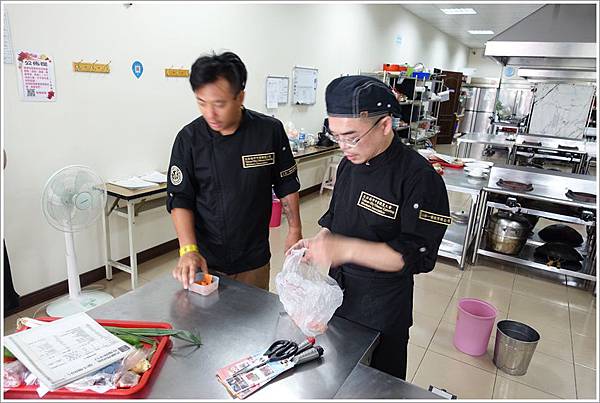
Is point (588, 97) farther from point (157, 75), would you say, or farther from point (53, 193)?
point (53, 193)

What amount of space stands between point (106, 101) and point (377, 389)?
2.87 m

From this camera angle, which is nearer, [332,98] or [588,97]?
[332,98]

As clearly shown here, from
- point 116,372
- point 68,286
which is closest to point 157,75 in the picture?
point 68,286

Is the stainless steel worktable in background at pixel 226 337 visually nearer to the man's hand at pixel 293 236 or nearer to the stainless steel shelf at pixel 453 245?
the man's hand at pixel 293 236

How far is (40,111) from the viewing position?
2.61m

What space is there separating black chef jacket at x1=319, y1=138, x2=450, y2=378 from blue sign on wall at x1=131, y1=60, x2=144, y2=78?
241 centimetres

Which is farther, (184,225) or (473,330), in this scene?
(473,330)

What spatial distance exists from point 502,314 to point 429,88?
260 inches

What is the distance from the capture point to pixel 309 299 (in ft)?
4.00

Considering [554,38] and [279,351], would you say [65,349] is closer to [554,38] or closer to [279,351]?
[279,351]

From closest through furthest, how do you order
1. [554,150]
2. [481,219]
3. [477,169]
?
[481,219] → [477,169] → [554,150]

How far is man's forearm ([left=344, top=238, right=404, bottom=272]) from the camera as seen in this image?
3.81 ft

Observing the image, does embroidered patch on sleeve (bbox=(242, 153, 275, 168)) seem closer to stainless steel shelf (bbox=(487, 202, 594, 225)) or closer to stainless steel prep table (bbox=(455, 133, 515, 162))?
stainless steel shelf (bbox=(487, 202, 594, 225))

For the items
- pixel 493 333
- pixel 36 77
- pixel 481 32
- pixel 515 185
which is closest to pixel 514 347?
pixel 493 333
